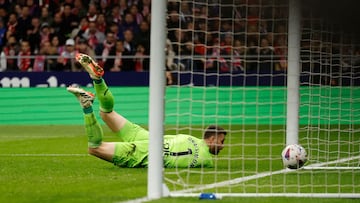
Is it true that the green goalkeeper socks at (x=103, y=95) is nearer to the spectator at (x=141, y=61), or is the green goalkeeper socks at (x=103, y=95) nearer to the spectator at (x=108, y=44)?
the spectator at (x=141, y=61)

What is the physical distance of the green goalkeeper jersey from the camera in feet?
25.9

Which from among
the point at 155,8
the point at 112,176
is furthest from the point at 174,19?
the point at 155,8

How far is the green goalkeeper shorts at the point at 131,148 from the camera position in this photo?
26.7ft

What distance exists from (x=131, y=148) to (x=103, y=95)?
27.9 inches

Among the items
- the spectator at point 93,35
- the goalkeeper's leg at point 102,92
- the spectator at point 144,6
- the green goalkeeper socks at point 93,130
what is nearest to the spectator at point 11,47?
the spectator at point 93,35

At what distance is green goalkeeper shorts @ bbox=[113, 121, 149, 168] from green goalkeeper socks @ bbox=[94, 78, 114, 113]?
0.32m

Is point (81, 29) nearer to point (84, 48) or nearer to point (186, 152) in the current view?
point (84, 48)

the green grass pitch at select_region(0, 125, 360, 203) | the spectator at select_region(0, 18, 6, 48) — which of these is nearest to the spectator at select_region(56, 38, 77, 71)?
the spectator at select_region(0, 18, 6, 48)

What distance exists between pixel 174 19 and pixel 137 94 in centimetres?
878

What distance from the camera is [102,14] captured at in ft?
72.4

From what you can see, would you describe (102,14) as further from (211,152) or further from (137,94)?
(211,152)

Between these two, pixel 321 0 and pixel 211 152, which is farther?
pixel 211 152

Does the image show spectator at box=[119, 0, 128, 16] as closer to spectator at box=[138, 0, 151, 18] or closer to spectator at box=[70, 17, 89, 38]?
spectator at box=[138, 0, 151, 18]

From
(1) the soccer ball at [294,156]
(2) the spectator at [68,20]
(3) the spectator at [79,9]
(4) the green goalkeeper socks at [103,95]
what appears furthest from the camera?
(3) the spectator at [79,9]
